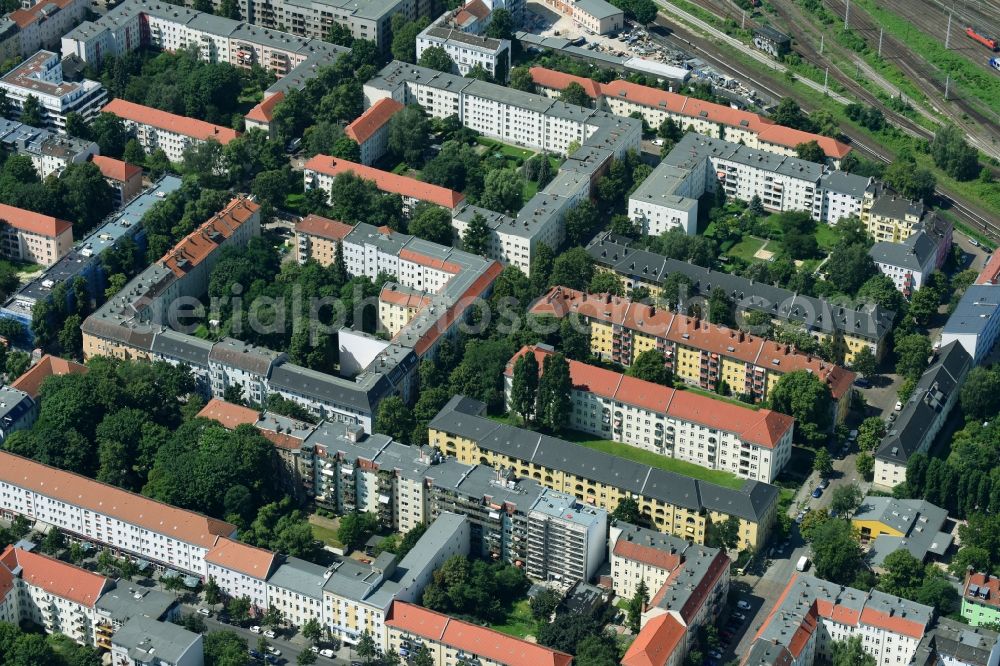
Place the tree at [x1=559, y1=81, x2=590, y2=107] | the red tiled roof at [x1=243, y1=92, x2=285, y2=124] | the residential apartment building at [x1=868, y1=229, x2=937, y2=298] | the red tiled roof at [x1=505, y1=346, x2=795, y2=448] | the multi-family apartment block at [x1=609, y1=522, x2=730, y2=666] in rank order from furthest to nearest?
the tree at [x1=559, y1=81, x2=590, y2=107] < the red tiled roof at [x1=243, y1=92, x2=285, y2=124] < the residential apartment building at [x1=868, y1=229, x2=937, y2=298] < the red tiled roof at [x1=505, y1=346, x2=795, y2=448] < the multi-family apartment block at [x1=609, y1=522, x2=730, y2=666]

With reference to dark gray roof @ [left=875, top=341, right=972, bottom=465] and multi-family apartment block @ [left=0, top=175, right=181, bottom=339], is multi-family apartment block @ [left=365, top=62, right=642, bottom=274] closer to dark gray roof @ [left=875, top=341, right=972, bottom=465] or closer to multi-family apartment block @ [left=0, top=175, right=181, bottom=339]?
multi-family apartment block @ [left=0, top=175, right=181, bottom=339]

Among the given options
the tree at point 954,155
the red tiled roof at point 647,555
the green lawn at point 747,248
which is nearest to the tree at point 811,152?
the green lawn at point 747,248

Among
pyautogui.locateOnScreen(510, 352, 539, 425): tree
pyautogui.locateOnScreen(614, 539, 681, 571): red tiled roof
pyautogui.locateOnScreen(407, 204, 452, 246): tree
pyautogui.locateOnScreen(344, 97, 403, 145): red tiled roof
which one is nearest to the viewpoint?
pyautogui.locateOnScreen(614, 539, 681, 571): red tiled roof

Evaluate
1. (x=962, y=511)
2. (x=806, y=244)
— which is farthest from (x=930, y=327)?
(x=962, y=511)

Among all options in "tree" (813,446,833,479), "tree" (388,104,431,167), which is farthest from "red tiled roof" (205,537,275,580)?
"tree" (388,104,431,167)

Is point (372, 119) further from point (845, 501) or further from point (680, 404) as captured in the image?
point (845, 501)

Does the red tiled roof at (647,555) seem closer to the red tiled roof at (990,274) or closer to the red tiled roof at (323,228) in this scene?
the red tiled roof at (323,228)

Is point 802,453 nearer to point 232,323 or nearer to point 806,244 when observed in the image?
point 806,244
